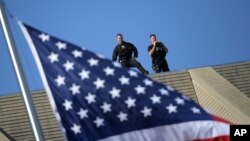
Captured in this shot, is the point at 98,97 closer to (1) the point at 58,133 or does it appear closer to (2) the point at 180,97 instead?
(2) the point at 180,97

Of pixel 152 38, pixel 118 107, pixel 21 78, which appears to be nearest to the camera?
pixel 21 78

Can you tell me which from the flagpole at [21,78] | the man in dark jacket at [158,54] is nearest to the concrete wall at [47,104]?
the man in dark jacket at [158,54]

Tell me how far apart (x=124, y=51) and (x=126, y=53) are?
0.07m

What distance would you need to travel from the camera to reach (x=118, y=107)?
7020 mm

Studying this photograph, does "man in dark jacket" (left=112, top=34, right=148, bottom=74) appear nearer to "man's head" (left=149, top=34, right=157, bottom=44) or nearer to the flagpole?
"man's head" (left=149, top=34, right=157, bottom=44)

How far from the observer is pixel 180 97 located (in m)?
7.03

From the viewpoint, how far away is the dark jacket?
563 inches

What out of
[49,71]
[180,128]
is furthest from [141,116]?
[49,71]

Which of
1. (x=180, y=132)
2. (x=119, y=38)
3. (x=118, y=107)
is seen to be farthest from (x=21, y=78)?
(x=119, y=38)

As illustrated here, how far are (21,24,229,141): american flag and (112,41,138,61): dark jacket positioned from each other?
7.12m

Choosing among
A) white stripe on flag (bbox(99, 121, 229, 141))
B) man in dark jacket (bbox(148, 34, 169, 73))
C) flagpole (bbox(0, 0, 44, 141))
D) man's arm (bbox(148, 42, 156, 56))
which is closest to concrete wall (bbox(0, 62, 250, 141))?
man in dark jacket (bbox(148, 34, 169, 73))

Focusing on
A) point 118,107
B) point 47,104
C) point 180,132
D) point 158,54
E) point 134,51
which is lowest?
point 180,132

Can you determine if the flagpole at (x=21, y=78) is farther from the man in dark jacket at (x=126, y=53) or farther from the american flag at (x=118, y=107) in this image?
the man in dark jacket at (x=126, y=53)

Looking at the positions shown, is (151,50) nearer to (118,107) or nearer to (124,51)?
(124,51)
